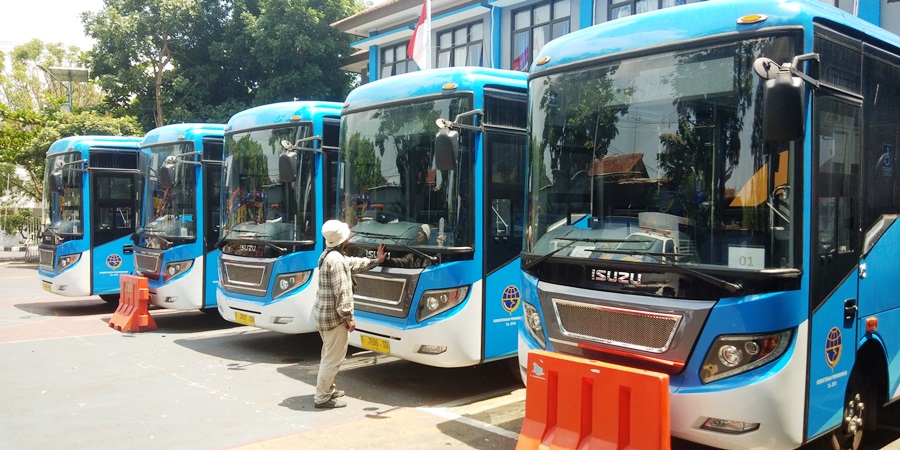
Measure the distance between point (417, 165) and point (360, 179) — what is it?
86 cm

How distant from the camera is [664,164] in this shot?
5.03m

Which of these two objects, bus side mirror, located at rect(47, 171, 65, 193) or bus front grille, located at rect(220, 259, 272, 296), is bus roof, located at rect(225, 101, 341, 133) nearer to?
bus front grille, located at rect(220, 259, 272, 296)

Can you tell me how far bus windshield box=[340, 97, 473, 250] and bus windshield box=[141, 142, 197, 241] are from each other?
433 centimetres

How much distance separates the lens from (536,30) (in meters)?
18.4

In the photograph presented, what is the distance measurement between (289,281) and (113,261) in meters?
6.23

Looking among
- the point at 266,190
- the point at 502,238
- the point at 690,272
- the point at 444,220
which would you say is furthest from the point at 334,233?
the point at 690,272

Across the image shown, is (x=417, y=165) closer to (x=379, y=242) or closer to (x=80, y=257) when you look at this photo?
(x=379, y=242)

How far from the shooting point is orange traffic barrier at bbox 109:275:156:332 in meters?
11.6

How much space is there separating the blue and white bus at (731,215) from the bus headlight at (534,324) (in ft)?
0.06

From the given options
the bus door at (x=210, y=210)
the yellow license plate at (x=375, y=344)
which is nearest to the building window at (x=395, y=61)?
the bus door at (x=210, y=210)

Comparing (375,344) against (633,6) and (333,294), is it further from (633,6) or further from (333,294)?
(633,6)

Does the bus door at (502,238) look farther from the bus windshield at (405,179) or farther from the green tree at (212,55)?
the green tree at (212,55)

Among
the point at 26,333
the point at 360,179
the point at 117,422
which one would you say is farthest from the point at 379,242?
the point at 26,333

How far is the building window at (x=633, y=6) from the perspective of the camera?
1571 cm
